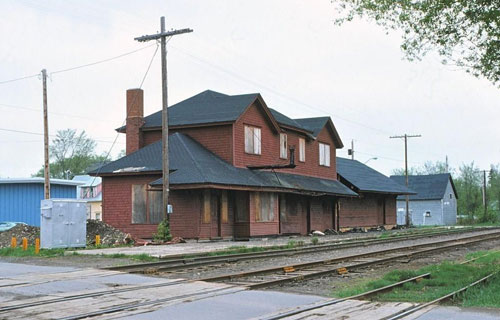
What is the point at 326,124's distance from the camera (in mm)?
47125

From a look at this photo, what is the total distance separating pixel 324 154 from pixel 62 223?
994 inches

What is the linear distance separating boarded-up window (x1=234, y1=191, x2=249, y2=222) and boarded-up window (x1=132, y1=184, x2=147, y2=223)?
14.9ft

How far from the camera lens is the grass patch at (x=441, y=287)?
11823 mm

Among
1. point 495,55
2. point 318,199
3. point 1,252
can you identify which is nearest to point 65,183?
point 318,199

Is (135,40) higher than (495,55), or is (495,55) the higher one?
(135,40)

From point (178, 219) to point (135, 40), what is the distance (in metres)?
8.32

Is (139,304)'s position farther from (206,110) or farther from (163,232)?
(206,110)

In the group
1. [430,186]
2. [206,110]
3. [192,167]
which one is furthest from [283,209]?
[430,186]

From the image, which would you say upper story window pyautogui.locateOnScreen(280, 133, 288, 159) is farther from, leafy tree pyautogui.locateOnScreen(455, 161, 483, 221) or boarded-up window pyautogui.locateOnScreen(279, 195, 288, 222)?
leafy tree pyautogui.locateOnScreen(455, 161, 483, 221)

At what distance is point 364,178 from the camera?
178 ft

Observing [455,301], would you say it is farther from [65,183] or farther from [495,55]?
[65,183]

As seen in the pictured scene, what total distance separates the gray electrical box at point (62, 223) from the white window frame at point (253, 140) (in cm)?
1241

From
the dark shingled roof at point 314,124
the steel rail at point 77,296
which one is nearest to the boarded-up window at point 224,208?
the dark shingled roof at point 314,124

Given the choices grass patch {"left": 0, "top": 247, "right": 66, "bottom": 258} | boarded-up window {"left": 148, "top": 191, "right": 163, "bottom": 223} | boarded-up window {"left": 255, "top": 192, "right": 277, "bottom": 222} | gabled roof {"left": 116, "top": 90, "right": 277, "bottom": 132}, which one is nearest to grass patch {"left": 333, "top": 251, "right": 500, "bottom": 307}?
grass patch {"left": 0, "top": 247, "right": 66, "bottom": 258}
